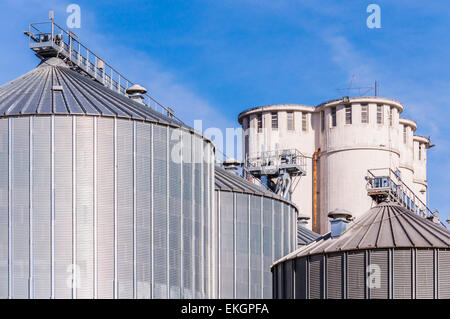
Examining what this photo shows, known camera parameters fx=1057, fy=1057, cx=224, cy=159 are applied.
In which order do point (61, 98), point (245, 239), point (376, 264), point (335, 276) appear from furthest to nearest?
point (245, 239) → point (61, 98) → point (335, 276) → point (376, 264)

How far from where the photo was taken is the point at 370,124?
90250 millimetres

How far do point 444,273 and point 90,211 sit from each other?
48.9 ft

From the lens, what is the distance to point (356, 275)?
42.2 meters

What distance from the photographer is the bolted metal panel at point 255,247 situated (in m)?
56.0

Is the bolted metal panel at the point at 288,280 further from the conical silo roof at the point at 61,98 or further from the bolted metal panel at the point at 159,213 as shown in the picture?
the conical silo roof at the point at 61,98

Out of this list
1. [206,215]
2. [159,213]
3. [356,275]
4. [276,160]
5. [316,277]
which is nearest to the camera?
[356,275]

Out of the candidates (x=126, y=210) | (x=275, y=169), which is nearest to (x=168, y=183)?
(x=126, y=210)

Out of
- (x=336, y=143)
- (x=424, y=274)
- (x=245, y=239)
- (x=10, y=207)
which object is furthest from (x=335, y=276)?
(x=336, y=143)

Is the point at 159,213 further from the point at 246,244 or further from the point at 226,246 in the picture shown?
the point at 246,244

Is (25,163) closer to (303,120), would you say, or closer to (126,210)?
(126,210)

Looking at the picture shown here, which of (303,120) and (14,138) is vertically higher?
(303,120)
